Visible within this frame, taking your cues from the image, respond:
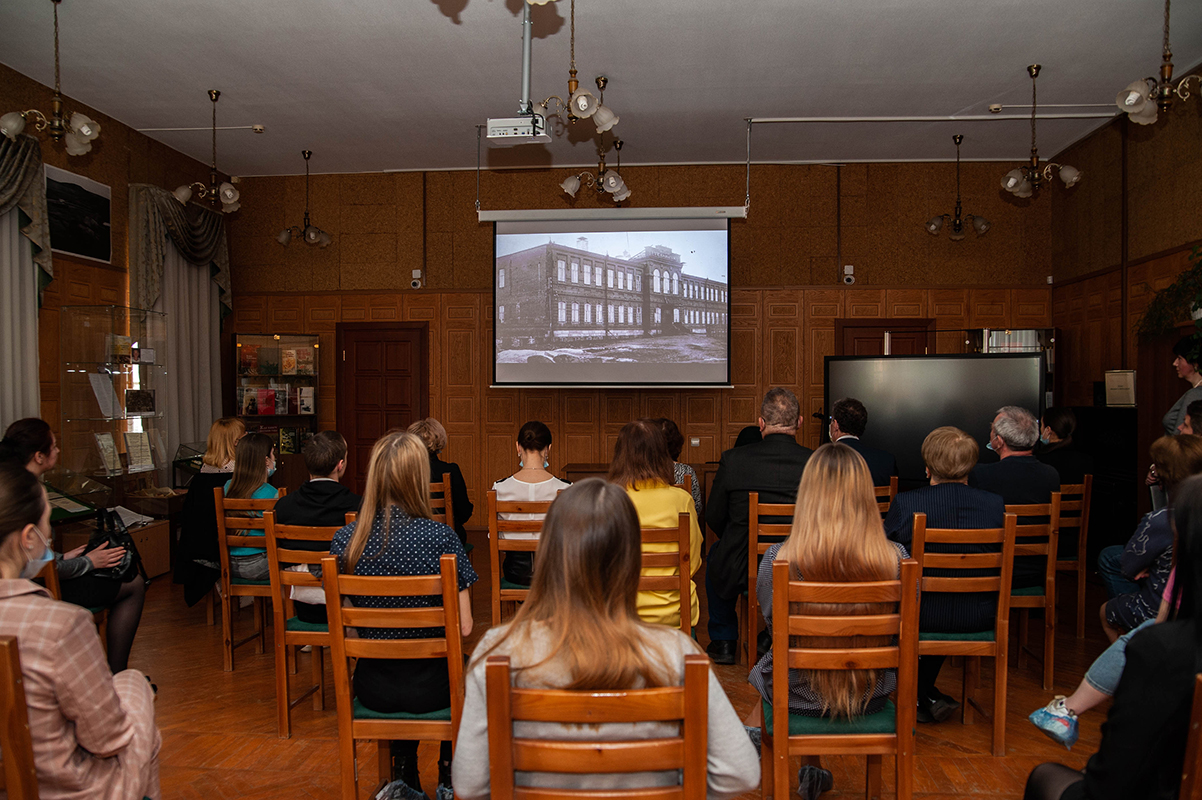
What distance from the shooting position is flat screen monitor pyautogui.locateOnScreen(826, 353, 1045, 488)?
637 cm

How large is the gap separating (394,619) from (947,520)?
7.14 feet

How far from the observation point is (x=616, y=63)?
17.6 feet

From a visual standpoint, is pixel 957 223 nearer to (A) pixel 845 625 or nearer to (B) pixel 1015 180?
(B) pixel 1015 180

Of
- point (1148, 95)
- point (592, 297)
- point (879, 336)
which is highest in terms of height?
point (1148, 95)

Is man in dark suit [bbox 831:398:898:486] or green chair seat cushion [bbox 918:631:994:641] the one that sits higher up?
man in dark suit [bbox 831:398:898:486]

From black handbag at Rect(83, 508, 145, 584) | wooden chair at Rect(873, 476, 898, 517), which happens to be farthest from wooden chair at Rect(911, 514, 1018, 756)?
black handbag at Rect(83, 508, 145, 584)

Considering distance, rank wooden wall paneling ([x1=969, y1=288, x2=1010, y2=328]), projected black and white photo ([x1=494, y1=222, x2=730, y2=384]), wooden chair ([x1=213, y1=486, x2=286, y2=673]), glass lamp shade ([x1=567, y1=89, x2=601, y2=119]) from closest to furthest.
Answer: wooden chair ([x1=213, y1=486, x2=286, y2=673]) → glass lamp shade ([x1=567, y1=89, x2=601, y2=119]) → projected black and white photo ([x1=494, y1=222, x2=730, y2=384]) → wooden wall paneling ([x1=969, y1=288, x2=1010, y2=328])

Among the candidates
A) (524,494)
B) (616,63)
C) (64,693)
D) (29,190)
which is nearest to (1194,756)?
(64,693)

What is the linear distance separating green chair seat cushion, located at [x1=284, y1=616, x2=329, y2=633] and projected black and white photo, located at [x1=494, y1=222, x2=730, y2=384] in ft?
15.5

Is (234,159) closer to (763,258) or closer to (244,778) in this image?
(763,258)

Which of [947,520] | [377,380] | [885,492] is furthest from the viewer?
[377,380]

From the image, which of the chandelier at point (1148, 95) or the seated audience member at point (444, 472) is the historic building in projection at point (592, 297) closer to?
the seated audience member at point (444, 472)

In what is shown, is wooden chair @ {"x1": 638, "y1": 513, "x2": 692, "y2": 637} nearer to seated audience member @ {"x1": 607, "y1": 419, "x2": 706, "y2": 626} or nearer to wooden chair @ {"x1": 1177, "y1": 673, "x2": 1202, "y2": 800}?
seated audience member @ {"x1": 607, "y1": 419, "x2": 706, "y2": 626}

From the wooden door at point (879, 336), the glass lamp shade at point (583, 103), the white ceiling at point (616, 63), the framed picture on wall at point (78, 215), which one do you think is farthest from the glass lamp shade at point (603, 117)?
the framed picture on wall at point (78, 215)
